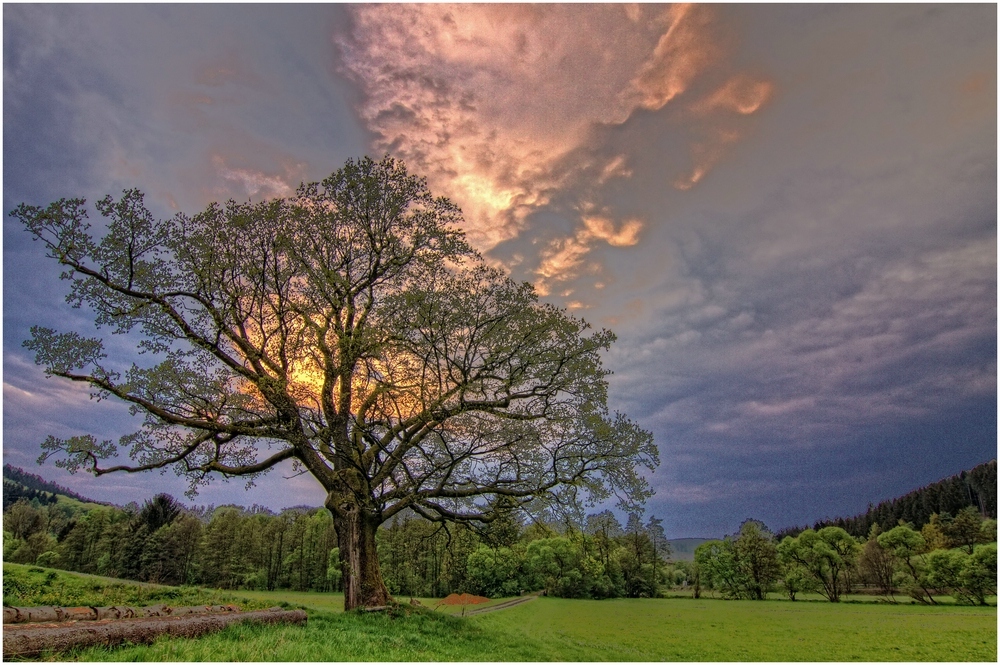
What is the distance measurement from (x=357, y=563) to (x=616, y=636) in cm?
2426

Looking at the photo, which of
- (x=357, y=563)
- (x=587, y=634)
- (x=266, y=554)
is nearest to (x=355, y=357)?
(x=357, y=563)

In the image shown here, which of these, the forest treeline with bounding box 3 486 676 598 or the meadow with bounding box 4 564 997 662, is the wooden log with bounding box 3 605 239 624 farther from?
the forest treeline with bounding box 3 486 676 598

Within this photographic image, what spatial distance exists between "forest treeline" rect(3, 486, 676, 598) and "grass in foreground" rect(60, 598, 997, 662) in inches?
305

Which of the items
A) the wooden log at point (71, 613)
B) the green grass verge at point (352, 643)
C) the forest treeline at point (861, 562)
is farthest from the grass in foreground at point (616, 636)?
the forest treeline at point (861, 562)

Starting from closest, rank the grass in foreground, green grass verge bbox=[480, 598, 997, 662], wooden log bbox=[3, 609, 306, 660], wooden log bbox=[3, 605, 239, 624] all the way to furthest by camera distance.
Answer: wooden log bbox=[3, 609, 306, 660], wooden log bbox=[3, 605, 239, 624], the grass in foreground, green grass verge bbox=[480, 598, 997, 662]

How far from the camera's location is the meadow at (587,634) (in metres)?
13.0

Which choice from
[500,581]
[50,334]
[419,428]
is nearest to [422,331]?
[419,428]

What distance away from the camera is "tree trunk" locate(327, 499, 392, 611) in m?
19.8

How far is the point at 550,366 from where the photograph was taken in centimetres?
2072

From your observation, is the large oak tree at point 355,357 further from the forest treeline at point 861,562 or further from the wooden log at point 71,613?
the forest treeline at point 861,562

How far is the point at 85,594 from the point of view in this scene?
19422 mm

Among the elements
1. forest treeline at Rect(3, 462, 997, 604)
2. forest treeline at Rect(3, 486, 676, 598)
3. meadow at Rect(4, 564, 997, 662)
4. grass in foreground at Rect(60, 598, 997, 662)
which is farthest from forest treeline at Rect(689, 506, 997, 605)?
forest treeline at Rect(3, 486, 676, 598)

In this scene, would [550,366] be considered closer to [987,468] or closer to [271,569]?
[271,569]

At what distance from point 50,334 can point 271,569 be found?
79.8 meters
